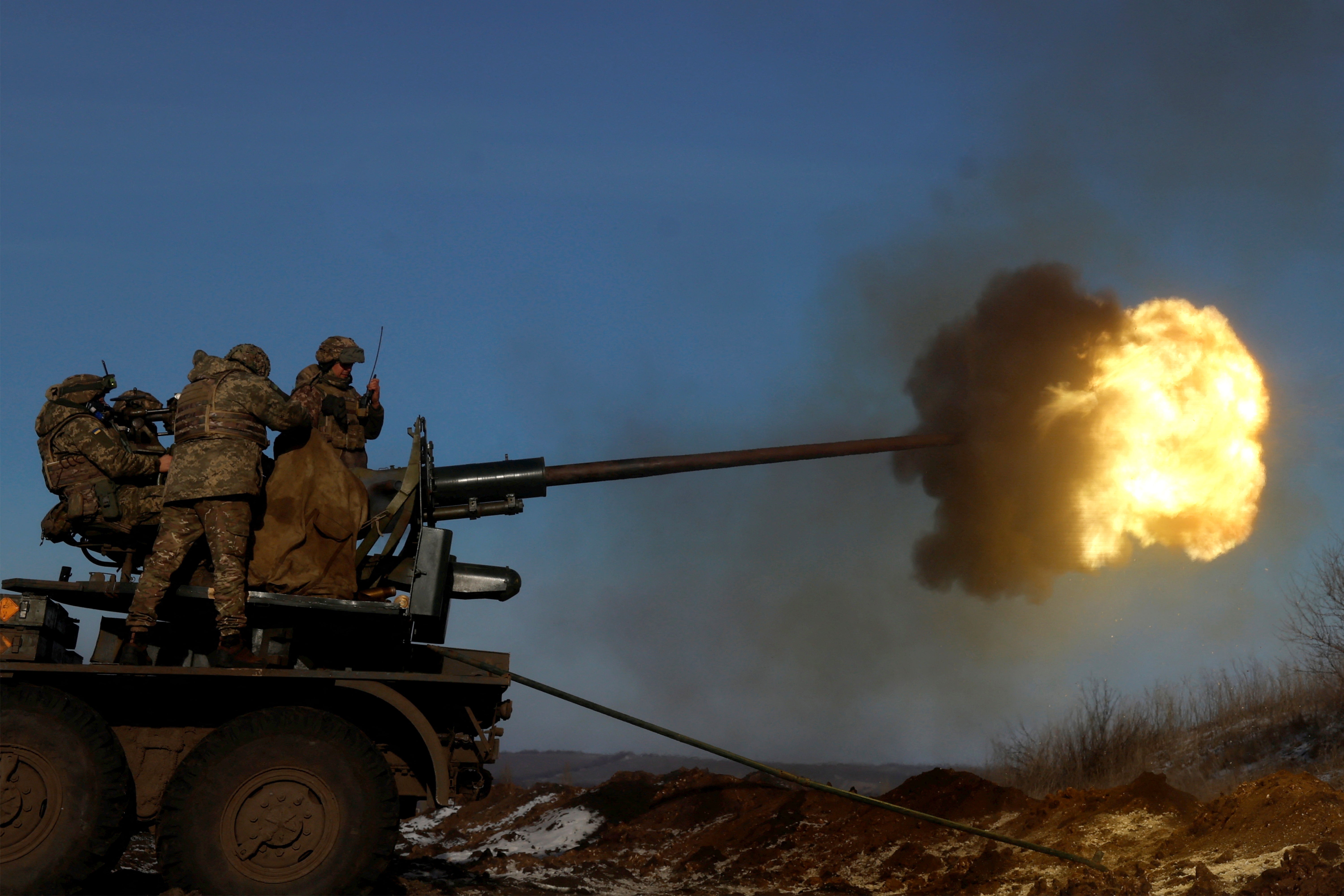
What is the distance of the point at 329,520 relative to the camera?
23.0 ft

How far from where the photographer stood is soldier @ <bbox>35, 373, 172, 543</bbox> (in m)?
6.98

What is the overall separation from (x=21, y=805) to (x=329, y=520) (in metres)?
2.25

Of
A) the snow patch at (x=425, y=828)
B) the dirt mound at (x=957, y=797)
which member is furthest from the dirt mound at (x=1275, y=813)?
the snow patch at (x=425, y=828)

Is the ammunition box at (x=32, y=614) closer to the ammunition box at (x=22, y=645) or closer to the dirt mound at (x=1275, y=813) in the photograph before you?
the ammunition box at (x=22, y=645)

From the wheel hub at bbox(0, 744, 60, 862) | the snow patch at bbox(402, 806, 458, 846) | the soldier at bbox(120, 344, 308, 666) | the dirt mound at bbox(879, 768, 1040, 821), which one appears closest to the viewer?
the wheel hub at bbox(0, 744, 60, 862)

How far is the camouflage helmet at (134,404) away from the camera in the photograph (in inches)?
296

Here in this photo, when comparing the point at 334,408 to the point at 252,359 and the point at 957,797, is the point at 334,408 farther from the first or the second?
the point at 957,797

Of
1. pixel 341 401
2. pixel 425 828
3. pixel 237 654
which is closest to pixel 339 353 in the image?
pixel 341 401

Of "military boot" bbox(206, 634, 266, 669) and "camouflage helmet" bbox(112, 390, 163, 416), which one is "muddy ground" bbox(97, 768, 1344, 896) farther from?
"camouflage helmet" bbox(112, 390, 163, 416)

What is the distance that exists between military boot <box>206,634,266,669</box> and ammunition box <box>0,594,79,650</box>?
3.06 feet

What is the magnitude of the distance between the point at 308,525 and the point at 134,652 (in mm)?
1241

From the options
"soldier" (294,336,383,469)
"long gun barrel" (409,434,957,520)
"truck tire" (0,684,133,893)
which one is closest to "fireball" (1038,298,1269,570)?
"long gun barrel" (409,434,957,520)

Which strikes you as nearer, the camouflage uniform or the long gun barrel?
the camouflage uniform

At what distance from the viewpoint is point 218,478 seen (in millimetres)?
6719
